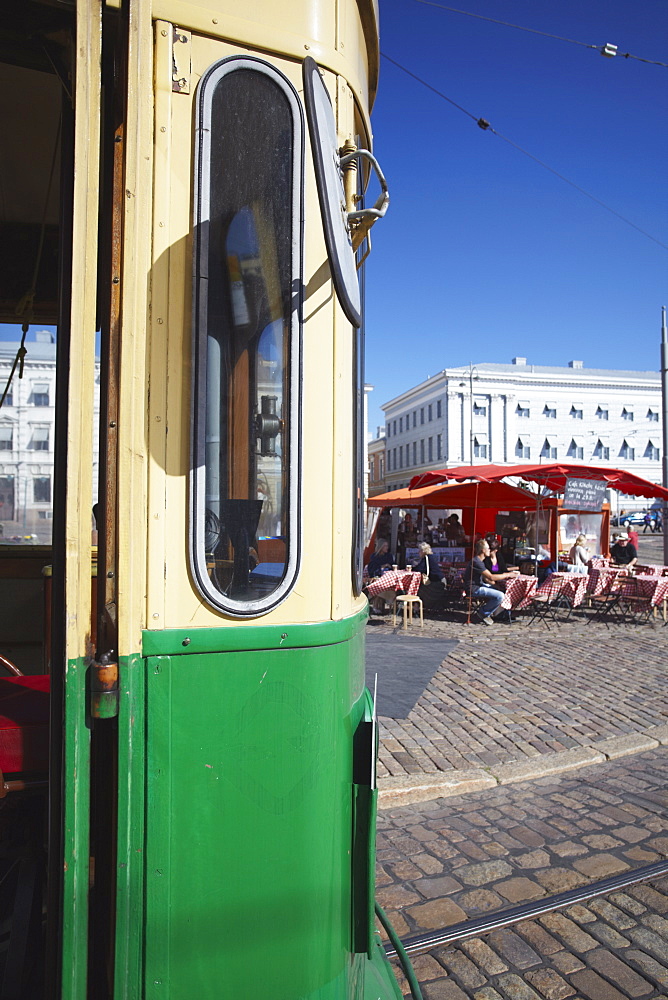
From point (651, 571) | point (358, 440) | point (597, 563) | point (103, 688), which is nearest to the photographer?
point (103, 688)

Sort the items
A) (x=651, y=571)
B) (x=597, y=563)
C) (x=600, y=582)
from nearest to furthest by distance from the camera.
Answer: (x=600, y=582) → (x=651, y=571) → (x=597, y=563)

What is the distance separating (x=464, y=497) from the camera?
14.5 m

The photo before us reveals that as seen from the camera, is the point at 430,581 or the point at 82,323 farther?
the point at 430,581

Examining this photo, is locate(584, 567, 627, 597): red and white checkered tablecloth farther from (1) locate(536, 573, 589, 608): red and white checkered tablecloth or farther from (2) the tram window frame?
(2) the tram window frame

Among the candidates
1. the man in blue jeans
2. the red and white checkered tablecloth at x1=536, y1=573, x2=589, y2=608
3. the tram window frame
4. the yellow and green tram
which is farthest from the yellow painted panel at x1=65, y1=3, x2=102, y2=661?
the red and white checkered tablecloth at x1=536, y1=573, x2=589, y2=608

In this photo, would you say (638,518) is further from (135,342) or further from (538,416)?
(135,342)

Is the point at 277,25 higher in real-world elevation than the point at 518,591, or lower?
higher

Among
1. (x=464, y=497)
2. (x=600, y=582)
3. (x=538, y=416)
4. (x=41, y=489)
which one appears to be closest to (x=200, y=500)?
(x=41, y=489)

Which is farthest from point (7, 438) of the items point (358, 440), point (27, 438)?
point (358, 440)

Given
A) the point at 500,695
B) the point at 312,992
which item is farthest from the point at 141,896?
the point at 500,695

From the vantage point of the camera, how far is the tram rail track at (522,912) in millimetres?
2904

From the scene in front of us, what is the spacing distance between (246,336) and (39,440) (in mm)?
2642

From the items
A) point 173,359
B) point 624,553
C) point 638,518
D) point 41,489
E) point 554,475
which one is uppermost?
point 554,475

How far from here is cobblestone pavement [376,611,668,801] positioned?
5.08 meters
